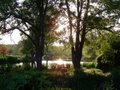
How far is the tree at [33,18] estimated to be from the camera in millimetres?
38025

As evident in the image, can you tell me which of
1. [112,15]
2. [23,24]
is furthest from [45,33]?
[112,15]

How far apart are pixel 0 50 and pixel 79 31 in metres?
33.6

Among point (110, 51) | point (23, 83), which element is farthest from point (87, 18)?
point (23, 83)

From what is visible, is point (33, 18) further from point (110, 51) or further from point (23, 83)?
point (23, 83)

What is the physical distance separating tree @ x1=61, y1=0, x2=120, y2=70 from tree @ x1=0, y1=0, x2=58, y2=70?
2.79 m

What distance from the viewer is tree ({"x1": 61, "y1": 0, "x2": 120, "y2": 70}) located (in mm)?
36188

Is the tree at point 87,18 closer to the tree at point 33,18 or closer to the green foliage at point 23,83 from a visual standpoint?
the tree at point 33,18

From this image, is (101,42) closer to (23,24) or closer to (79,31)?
(79,31)

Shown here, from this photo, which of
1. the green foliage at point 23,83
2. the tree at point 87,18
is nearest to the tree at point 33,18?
the tree at point 87,18

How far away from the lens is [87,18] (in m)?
36.3

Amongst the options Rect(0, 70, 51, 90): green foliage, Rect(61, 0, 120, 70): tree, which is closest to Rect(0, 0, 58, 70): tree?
Rect(61, 0, 120, 70): tree

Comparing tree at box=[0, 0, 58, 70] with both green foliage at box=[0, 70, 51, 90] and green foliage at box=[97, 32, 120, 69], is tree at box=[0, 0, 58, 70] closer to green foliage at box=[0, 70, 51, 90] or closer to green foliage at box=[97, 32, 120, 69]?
green foliage at box=[97, 32, 120, 69]

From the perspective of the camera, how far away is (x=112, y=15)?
36969 millimetres

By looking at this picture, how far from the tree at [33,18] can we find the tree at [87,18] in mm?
2794
